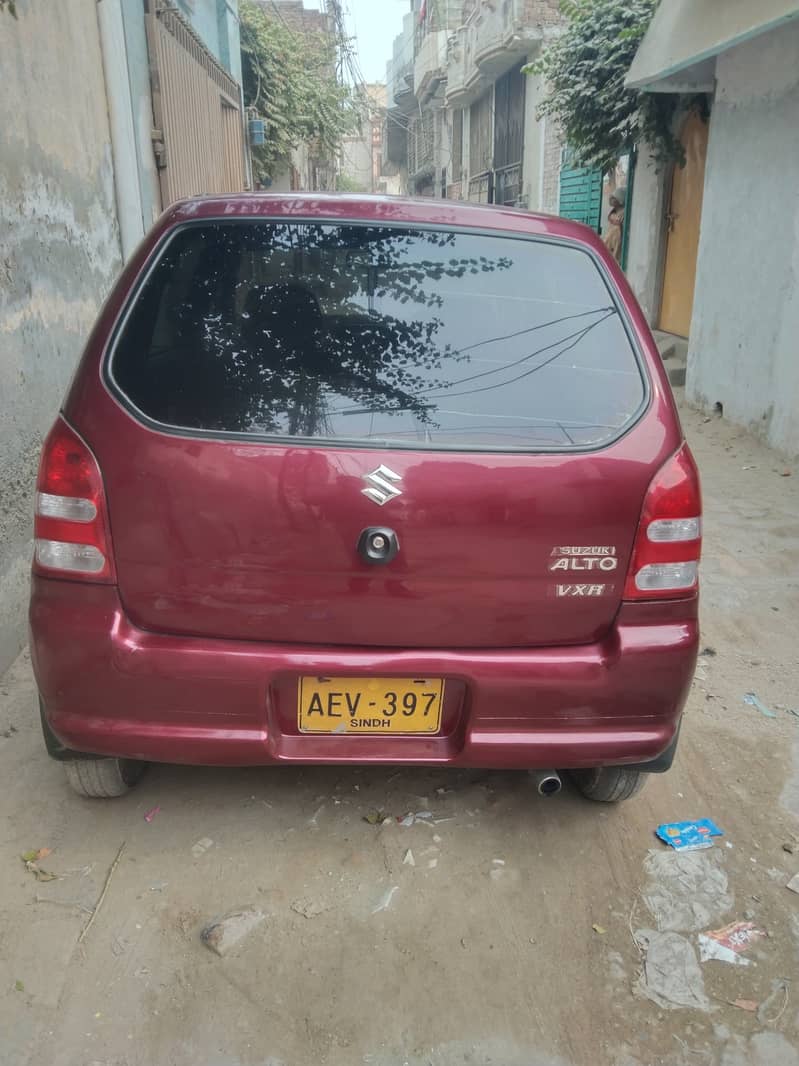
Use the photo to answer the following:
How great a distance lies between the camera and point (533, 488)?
199 centimetres

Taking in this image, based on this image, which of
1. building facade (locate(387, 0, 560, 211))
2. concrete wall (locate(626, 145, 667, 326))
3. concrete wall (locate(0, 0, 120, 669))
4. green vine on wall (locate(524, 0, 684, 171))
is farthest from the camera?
building facade (locate(387, 0, 560, 211))

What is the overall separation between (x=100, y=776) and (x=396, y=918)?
95cm

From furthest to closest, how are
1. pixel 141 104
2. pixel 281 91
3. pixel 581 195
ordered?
pixel 581 195, pixel 281 91, pixel 141 104

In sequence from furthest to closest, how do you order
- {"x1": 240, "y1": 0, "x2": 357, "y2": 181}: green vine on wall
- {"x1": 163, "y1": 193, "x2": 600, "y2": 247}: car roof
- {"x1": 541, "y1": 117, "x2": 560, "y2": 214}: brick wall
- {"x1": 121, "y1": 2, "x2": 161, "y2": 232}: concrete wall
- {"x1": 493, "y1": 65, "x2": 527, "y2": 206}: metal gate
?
1. {"x1": 493, "y1": 65, "x2": 527, "y2": 206}: metal gate
2. {"x1": 541, "y1": 117, "x2": 560, "y2": 214}: brick wall
3. {"x1": 240, "y1": 0, "x2": 357, "y2": 181}: green vine on wall
4. {"x1": 121, "y1": 2, "x2": 161, "y2": 232}: concrete wall
5. {"x1": 163, "y1": 193, "x2": 600, "y2": 247}: car roof

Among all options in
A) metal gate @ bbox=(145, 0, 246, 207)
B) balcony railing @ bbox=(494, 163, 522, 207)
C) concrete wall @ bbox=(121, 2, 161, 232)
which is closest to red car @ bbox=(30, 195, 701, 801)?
concrete wall @ bbox=(121, 2, 161, 232)

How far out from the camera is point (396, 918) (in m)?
2.20

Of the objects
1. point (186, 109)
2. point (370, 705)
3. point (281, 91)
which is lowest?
point (370, 705)

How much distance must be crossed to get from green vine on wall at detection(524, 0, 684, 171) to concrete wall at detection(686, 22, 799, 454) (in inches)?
88.1

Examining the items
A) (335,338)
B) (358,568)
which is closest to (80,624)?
(358,568)

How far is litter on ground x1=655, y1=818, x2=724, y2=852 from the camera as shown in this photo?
252cm

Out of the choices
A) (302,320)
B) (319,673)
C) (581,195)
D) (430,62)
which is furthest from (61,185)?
(430,62)

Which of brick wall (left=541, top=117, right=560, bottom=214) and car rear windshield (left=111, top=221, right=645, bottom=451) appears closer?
car rear windshield (left=111, top=221, right=645, bottom=451)

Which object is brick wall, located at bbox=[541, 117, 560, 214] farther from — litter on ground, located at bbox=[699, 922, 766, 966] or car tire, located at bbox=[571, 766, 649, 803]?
litter on ground, located at bbox=[699, 922, 766, 966]

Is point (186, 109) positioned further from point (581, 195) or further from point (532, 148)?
point (532, 148)
